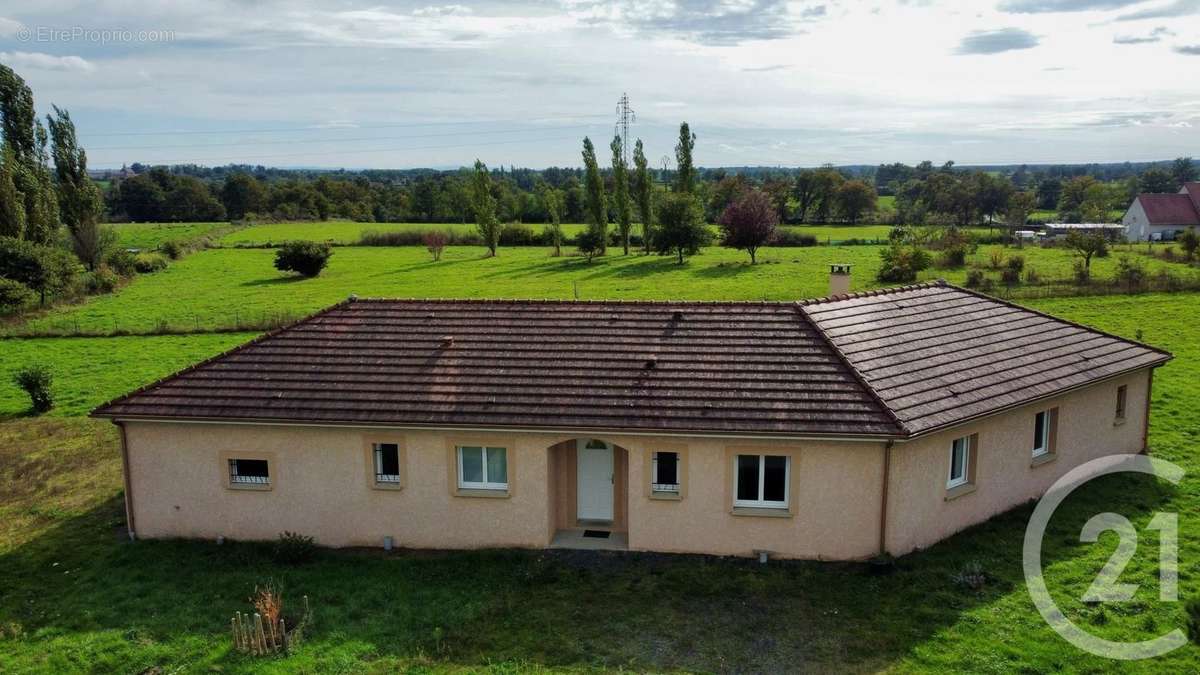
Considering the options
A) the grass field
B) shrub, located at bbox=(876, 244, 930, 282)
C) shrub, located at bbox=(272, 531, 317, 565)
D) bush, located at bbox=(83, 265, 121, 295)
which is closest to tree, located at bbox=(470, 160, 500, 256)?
bush, located at bbox=(83, 265, 121, 295)

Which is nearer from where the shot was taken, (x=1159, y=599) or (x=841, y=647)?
(x=841, y=647)

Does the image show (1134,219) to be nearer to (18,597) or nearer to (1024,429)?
(1024,429)

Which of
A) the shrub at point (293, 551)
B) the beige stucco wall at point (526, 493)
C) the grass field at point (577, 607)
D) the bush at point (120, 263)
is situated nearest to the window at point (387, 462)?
the beige stucco wall at point (526, 493)

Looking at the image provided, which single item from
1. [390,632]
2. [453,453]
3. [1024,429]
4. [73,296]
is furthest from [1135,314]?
[73,296]

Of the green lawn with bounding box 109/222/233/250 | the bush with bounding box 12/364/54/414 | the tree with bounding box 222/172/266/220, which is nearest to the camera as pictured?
the bush with bounding box 12/364/54/414

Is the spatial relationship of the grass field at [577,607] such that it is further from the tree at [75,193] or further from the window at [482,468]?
the tree at [75,193]

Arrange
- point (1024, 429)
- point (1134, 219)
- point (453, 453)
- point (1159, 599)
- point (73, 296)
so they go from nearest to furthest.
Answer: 1. point (1159, 599)
2. point (453, 453)
3. point (1024, 429)
4. point (73, 296)
5. point (1134, 219)

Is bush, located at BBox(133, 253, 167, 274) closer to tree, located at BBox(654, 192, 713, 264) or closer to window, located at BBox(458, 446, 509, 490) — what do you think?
tree, located at BBox(654, 192, 713, 264)
